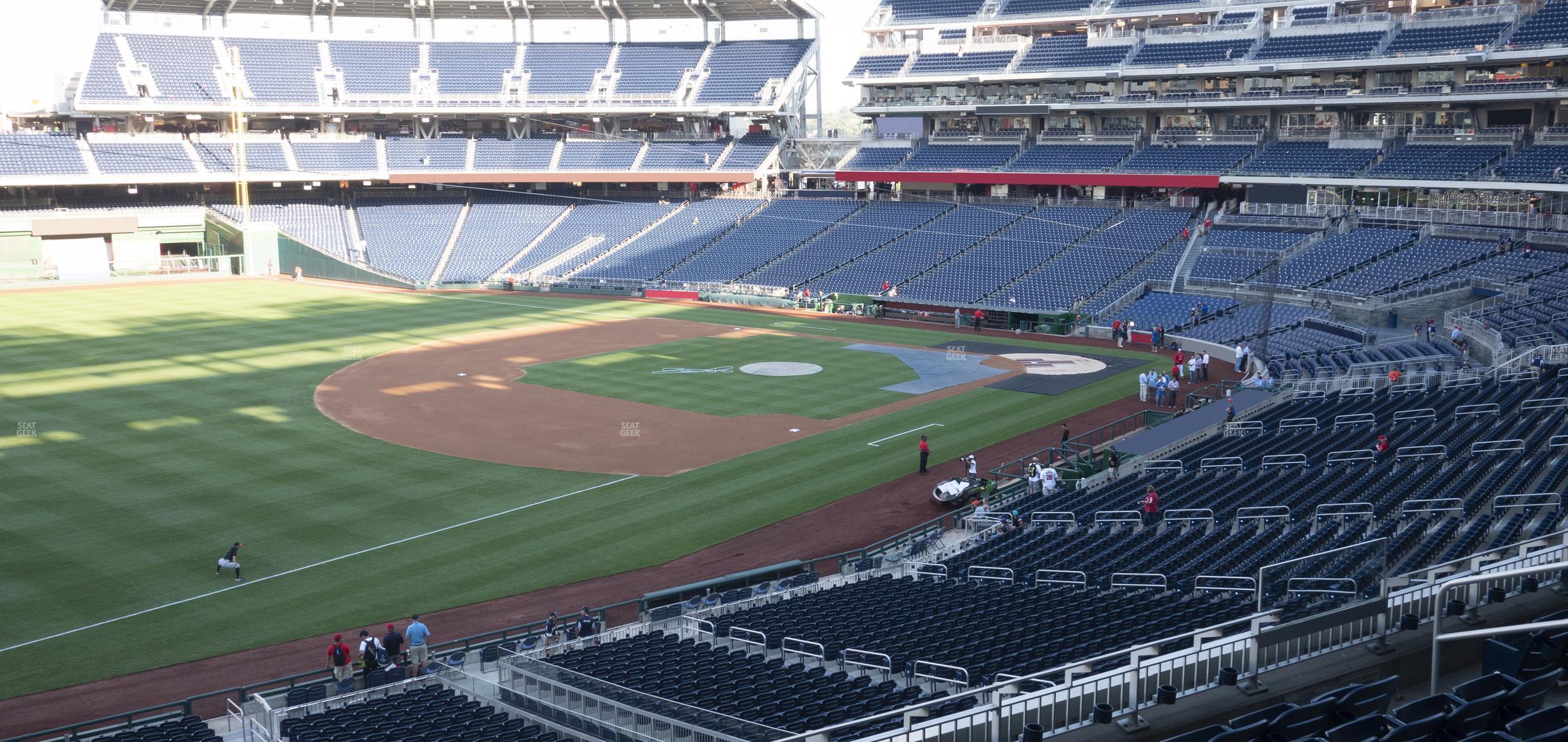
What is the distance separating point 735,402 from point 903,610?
2086cm

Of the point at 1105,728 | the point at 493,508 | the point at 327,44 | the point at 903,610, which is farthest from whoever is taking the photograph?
the point at 327,44

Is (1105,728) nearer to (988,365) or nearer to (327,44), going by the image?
(988,365)

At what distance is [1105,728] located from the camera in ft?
35.3

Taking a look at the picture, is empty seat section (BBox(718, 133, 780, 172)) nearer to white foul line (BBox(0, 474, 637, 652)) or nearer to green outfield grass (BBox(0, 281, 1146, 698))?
green outfield grass (BBox(0, 281, 1146, 698))

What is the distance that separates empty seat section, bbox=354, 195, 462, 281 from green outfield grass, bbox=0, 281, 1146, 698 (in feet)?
86.4

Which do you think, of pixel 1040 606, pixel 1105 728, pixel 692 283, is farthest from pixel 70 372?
pixel 1105 728

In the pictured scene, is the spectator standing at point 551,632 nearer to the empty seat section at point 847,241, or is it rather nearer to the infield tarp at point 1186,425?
the infield tarp at point 1186,425

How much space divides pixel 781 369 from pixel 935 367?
20.0ft

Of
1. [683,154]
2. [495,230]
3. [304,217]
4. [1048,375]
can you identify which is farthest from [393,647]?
[683,154]

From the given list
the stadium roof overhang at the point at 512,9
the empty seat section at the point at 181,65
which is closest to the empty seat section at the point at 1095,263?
the stadium roof overhang at the point at 512,9

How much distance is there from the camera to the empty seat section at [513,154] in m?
80.5

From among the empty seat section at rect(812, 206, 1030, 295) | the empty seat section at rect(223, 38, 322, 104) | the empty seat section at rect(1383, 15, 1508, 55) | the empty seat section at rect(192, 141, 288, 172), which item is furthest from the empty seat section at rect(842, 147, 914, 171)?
the empty seat section at rect(192, 141, 288, 172)

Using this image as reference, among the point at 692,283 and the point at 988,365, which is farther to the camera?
the point at 692,283

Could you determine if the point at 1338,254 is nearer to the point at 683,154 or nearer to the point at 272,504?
the point at 683,154
